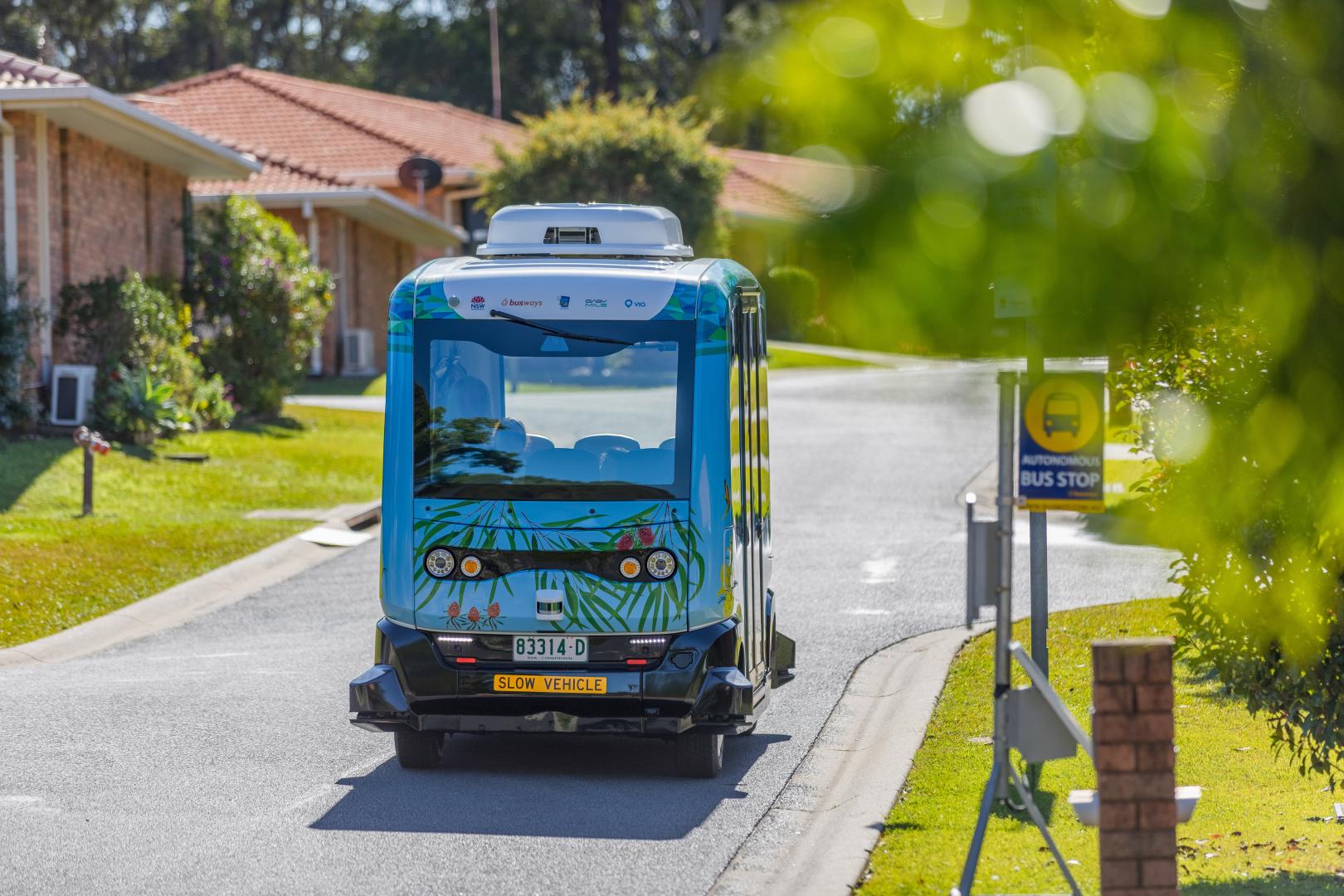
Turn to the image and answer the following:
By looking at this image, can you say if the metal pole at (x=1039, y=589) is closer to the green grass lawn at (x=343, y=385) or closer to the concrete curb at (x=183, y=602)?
the concrete curb at (x=183, y=602)

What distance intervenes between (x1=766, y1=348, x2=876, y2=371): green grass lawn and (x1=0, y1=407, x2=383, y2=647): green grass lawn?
16650 millimetres

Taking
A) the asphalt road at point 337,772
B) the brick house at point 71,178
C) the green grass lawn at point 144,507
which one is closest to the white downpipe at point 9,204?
the brick house at point 71,178

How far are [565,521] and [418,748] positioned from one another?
4.64 ft

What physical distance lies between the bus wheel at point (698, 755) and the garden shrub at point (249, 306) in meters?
18.4

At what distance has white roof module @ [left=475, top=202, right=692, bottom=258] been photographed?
388 inches

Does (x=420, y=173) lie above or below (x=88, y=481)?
above

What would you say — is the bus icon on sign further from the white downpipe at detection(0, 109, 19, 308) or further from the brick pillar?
the white downpipe at detection(0, 109, 19, 308)

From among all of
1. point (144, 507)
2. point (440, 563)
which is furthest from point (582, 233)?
point (144, 507)

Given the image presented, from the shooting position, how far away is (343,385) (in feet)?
111

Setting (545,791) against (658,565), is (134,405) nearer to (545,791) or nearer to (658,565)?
(545,791)

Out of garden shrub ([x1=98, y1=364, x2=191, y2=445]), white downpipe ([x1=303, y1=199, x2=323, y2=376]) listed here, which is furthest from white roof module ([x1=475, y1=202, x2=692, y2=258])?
white downpipe ([x1=303, y1=199, x2=323, y2=376])

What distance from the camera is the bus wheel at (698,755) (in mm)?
9023

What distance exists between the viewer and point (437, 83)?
64188mm

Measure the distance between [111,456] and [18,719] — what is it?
11.2 metres
